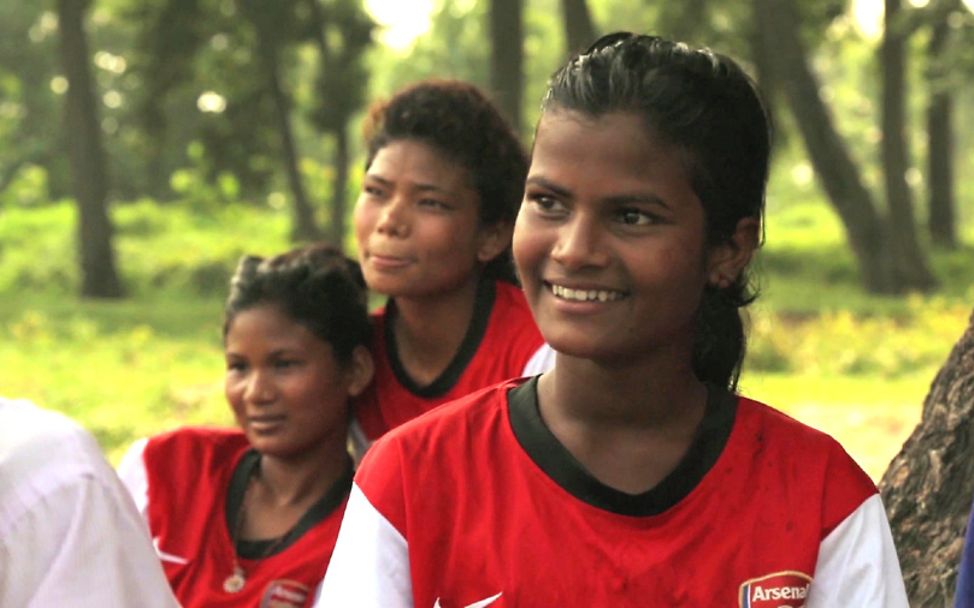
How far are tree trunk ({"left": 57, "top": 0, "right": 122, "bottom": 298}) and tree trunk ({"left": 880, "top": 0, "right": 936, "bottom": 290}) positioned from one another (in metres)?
9.41

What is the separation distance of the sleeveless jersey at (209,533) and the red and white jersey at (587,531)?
129cm

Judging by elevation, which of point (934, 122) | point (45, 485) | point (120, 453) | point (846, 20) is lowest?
point (120, 453)

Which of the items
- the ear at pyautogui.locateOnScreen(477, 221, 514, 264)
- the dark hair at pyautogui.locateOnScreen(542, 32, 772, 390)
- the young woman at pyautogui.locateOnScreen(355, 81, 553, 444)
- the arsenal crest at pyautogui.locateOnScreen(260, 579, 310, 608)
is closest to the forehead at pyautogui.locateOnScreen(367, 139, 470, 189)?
the young woman at pyautogui.locateOnScreen(355, 81, 553, 444)

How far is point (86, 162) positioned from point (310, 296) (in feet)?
50.5

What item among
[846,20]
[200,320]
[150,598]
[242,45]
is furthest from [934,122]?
[150,598]

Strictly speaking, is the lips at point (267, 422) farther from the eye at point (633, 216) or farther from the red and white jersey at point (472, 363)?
the eye at point (633, 216)

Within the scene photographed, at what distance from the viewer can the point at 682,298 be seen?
2.23 m

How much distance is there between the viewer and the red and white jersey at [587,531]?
2.12 m

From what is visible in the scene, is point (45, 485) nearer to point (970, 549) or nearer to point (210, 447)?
point (970, 549)

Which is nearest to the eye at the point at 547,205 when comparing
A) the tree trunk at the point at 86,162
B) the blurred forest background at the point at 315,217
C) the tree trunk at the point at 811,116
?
the blurred forest background at the point at 315,217

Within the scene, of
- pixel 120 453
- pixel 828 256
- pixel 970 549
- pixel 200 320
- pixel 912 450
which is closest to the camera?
pixel 970 549

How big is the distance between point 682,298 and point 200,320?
14.4 m

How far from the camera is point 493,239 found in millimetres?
3812

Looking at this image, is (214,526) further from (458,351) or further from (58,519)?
(58,519)
